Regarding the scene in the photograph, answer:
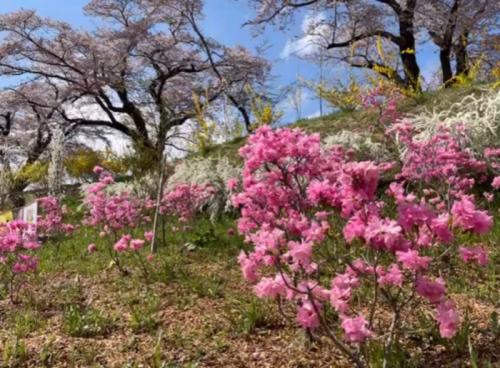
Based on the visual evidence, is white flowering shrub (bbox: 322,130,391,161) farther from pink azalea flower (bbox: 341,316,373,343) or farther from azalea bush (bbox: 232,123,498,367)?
pink azalea flower (bbox: 341,316,373,343)

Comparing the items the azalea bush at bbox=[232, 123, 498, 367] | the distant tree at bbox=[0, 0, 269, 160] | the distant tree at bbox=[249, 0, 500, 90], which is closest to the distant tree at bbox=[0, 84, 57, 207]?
the distant tree at bbox=[0, 0, 269, 160]

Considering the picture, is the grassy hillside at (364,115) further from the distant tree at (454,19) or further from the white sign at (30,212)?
the distant tree at (454,19)

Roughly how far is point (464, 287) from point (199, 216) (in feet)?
17.9

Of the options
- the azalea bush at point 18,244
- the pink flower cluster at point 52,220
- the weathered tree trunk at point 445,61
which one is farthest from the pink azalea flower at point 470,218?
the weathered tree trunk at point 445,61

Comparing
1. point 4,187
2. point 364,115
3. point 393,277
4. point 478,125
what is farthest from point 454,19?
point 393,277

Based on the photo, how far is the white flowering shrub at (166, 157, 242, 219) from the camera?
8.73m

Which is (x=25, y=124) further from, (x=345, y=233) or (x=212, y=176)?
(x=345, y=233)

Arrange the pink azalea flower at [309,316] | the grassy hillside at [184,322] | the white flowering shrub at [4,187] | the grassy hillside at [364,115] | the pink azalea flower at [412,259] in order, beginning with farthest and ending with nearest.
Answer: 1. the white flowering shrub at [4,187]
2. the grassy hillside at [364,115]
3. the grassy hillside at [184,322]
4. the pink azalea flower at [309,316]
5. the pink azalea flower at [412,259]

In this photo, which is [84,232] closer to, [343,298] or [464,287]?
Answer: [464,287]

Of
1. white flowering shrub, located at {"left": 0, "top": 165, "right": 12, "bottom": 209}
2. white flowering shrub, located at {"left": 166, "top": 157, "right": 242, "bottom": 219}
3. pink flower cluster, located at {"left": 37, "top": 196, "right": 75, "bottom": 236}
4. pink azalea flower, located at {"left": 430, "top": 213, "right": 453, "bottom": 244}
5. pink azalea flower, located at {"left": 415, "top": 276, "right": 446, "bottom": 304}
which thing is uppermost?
white flowering shrub, located at {"left": 0, "top": 165, "right": 12, "bottom": 209}

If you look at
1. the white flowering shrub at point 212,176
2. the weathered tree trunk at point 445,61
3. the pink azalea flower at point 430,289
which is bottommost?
the pink azalea flower at point 430,289

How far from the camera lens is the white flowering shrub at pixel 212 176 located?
873 cm

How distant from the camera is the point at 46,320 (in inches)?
165

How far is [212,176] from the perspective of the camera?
9266 mm
